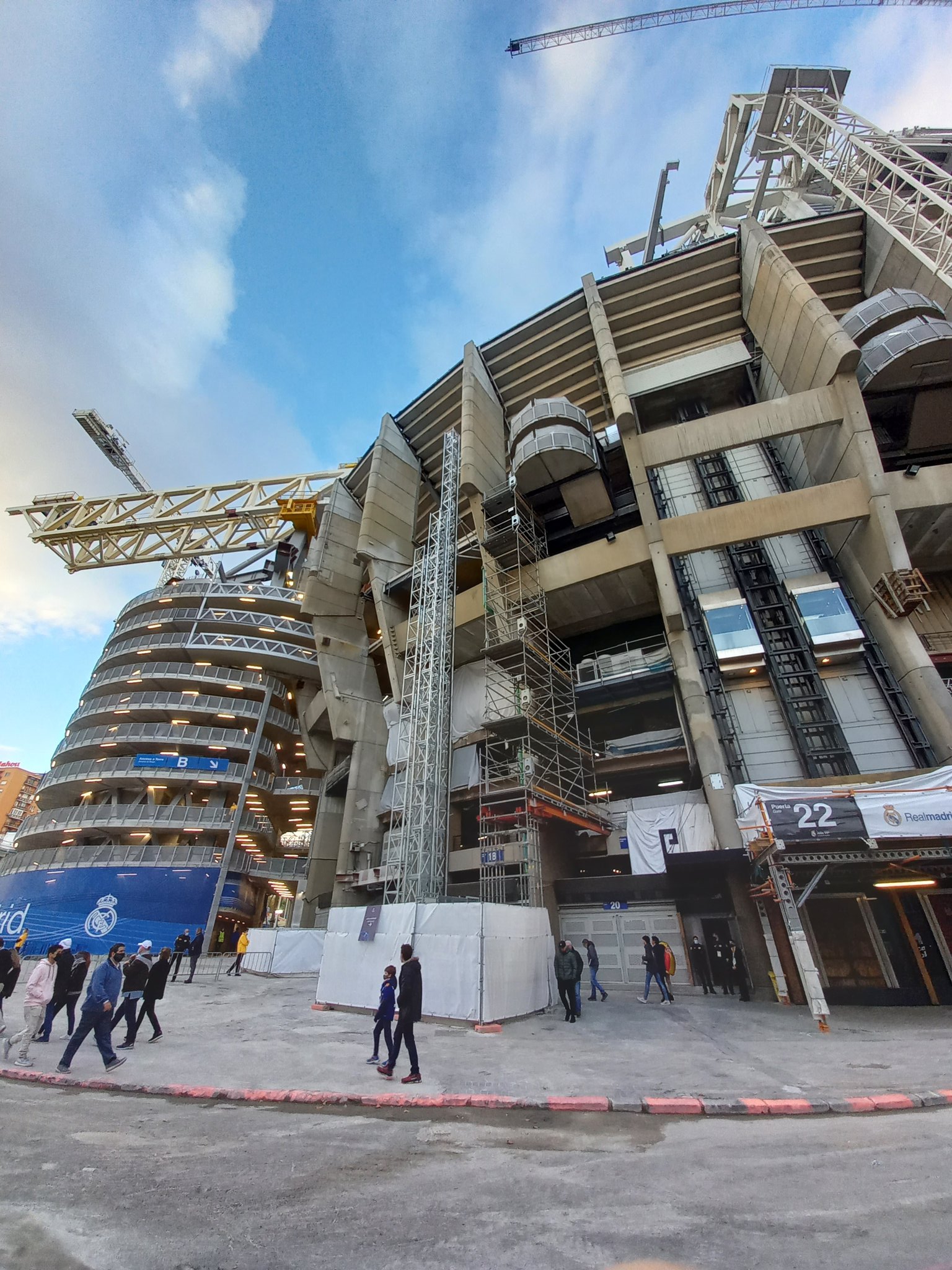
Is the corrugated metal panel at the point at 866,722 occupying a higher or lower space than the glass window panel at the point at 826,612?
lower

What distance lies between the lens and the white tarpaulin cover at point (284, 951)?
23188 mm

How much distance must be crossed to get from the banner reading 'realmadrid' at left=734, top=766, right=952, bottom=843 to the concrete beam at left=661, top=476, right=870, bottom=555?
11171 mm

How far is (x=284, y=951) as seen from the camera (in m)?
23.2

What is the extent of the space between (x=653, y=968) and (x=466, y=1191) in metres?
13.7

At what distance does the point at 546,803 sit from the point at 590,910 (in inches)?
211

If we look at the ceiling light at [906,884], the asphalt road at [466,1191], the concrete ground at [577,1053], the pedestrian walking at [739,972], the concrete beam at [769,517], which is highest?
the concrete beam at [769,517]

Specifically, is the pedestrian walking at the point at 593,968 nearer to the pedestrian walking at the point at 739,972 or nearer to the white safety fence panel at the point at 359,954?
the pedestrian walking at the point at 739,972

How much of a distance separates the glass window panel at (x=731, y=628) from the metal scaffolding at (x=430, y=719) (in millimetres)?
11222

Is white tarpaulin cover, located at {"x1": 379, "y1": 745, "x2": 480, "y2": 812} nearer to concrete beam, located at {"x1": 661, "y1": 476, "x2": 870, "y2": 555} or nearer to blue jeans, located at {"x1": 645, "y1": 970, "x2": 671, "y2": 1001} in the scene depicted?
blue jeans, located at {"x1": 645, "y1": 970, "x2": 671, "y2": 1001}

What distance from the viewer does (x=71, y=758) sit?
3881 cm

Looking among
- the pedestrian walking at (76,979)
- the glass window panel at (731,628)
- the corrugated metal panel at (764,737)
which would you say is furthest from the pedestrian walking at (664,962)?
the pedestrian walking at (76,979)

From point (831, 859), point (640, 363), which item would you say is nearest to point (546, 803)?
point (831, 859)

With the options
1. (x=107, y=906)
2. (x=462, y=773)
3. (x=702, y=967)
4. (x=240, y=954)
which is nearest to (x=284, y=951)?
(x=240, y=954)

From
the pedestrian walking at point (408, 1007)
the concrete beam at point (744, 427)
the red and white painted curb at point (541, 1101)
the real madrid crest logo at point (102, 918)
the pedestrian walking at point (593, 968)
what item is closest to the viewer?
the red and white painted curb at point (541, 1101)
